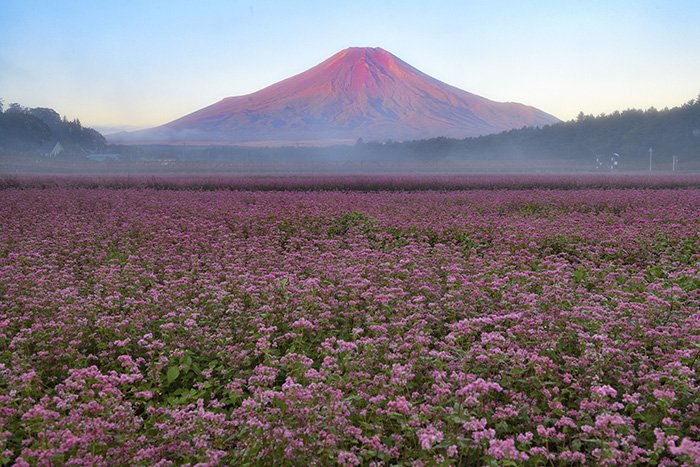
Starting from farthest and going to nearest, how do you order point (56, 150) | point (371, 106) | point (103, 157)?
point (371, 106), point (56, 150), point (103, 157)

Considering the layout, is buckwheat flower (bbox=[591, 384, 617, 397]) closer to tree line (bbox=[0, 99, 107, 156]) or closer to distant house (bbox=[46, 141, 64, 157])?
tree line (bbox=[0, 99, 107, 156])

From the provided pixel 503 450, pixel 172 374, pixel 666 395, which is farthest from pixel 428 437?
pixel 172 374

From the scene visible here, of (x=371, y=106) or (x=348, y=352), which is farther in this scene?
(x=371, y=106)

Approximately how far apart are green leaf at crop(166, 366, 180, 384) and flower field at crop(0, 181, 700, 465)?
4.7 inches

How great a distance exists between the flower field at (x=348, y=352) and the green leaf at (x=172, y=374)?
0.12m

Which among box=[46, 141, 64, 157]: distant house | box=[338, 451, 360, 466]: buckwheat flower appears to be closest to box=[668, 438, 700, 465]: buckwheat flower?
box=[338, 451, 360, 466]: buckwheat flower

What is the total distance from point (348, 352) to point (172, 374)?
4.89 feet

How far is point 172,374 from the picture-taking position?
13.5ft

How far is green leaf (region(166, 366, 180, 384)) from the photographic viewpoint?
409cm

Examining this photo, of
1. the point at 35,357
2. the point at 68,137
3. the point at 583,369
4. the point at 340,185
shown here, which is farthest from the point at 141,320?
the point at 68,137

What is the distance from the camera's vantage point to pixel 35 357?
14.3 feet

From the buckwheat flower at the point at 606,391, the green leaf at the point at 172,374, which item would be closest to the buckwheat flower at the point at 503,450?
the buckwheat flower at the point at 606,391

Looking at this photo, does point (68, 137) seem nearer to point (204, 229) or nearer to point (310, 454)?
point (204, 229)

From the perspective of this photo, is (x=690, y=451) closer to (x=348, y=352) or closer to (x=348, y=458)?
(x=348, y=458)
